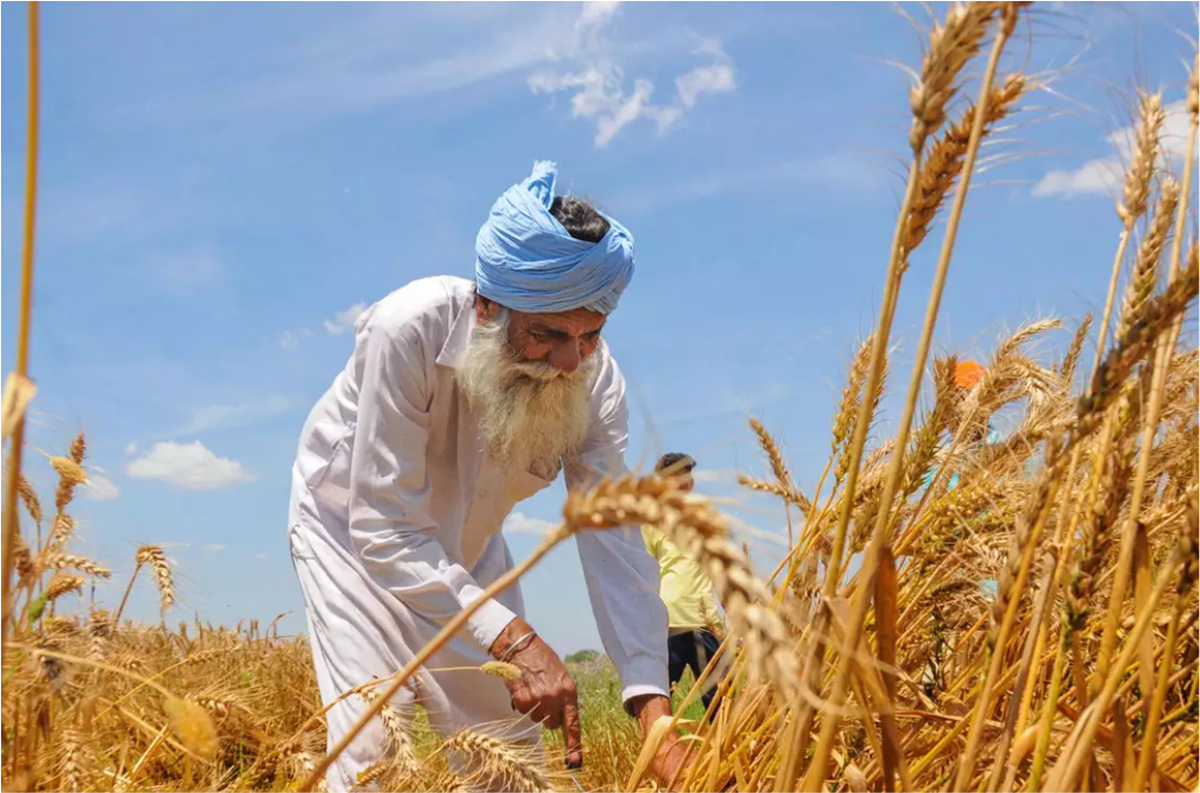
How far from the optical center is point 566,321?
2.93 m

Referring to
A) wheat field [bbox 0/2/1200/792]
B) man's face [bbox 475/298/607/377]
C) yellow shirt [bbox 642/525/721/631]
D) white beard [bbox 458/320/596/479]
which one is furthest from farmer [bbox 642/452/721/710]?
wheat field [bbox 0/2/1200/792]

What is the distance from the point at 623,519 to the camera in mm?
716

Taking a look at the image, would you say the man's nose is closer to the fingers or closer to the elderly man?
the elderly man

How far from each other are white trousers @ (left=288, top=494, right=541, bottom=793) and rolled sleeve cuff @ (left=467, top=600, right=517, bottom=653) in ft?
1.07

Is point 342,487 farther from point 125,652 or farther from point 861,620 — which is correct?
point 861,620

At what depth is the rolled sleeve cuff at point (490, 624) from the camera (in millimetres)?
2346

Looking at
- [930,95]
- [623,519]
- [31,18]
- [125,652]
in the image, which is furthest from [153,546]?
[930,95]

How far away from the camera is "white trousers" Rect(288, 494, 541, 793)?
276cm

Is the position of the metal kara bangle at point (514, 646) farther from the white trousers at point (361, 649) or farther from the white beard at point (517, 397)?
the white beard at point (517, 397)

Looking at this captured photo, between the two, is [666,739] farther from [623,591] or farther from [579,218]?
[579,218]

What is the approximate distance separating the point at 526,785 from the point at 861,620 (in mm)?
831

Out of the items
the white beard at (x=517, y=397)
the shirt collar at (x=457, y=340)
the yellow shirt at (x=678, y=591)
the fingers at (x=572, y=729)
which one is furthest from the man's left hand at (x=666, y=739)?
the yellow shirt at (x=678, y=591)

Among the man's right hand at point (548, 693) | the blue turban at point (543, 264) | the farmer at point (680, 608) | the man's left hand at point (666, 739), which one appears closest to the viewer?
the man's left hand at point (666, 739)

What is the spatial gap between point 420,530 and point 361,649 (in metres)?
0.38
